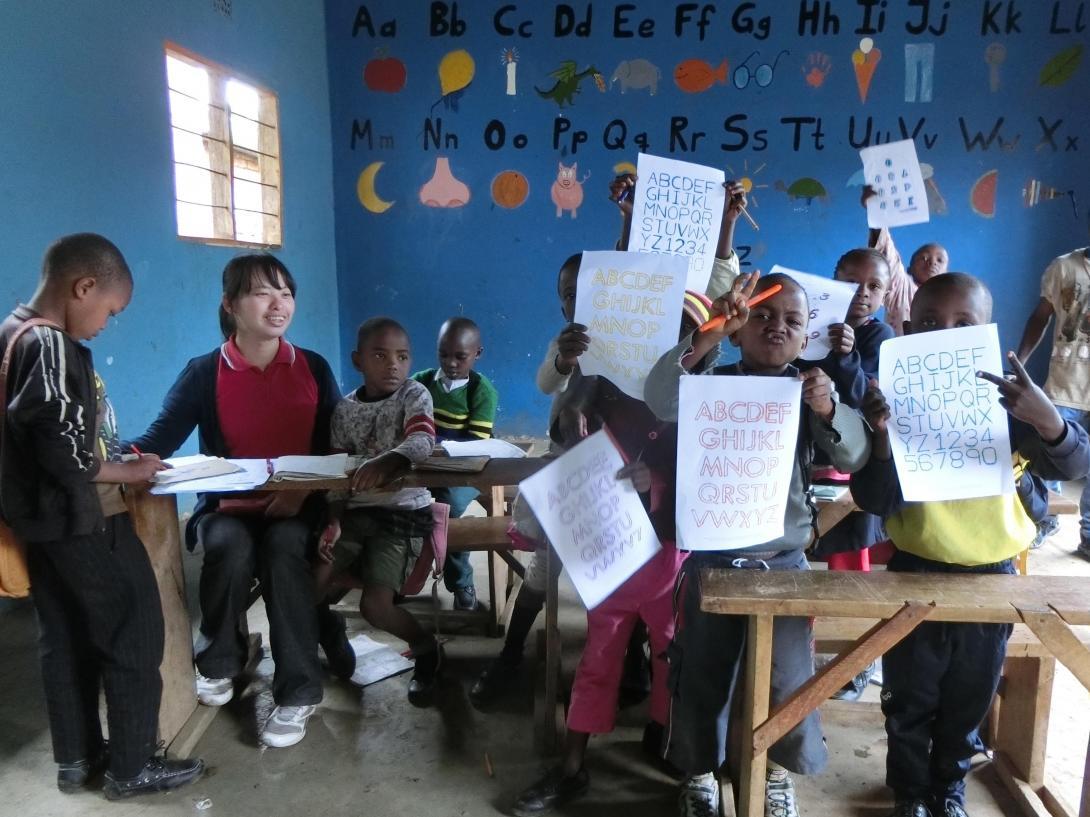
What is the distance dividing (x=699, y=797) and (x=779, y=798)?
0.61 feet

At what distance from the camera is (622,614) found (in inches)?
72.2

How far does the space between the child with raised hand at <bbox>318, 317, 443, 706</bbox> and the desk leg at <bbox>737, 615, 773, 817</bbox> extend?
107cm

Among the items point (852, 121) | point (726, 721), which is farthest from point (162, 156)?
point (852, 121)

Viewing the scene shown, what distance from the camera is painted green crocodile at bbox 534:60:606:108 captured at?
5242mm

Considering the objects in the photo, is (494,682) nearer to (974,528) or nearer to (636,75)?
(974,528)

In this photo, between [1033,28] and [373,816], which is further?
[1033,28]

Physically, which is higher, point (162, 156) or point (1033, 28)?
point (1033, 28)

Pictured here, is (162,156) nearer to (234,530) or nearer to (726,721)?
(234,530)

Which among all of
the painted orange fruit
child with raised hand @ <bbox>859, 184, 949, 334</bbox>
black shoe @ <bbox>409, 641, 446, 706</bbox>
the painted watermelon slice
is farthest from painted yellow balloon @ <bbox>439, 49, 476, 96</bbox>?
black shoe @ <bbox>409, 641, 446, 706</bbox>

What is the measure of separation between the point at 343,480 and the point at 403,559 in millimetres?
442

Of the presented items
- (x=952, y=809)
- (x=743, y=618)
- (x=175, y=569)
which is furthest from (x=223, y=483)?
(x=952, y=809)

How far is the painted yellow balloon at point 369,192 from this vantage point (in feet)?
18.1

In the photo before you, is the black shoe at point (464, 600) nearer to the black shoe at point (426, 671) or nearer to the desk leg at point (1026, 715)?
the black shoe at point (426, 671)

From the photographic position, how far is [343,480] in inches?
75.4
